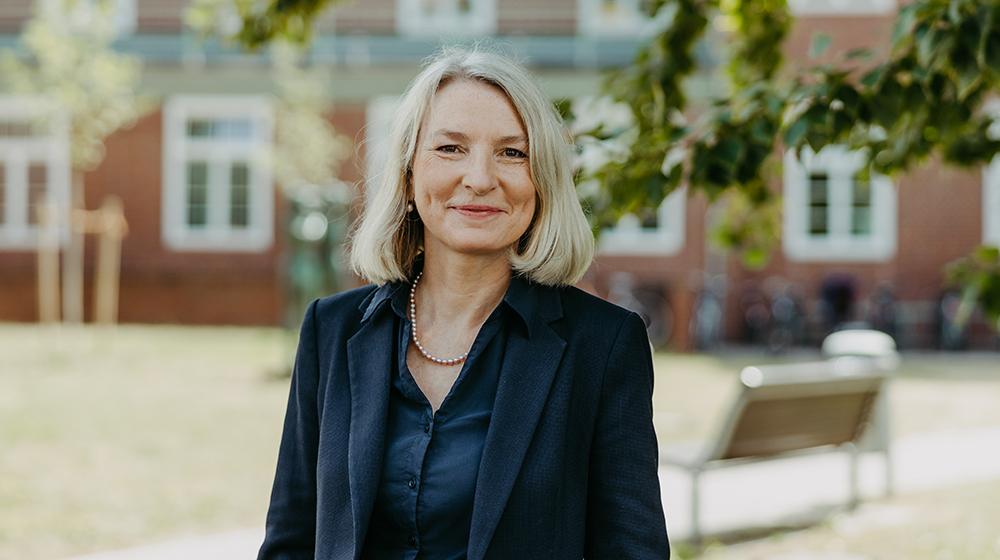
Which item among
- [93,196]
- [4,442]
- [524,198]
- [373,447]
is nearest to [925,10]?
[524,198]

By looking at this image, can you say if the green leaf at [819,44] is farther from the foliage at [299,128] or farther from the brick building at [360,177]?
the foliage at [299,128]

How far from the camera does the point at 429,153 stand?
192 centimetres

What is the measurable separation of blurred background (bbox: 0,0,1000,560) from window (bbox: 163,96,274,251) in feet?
0.14

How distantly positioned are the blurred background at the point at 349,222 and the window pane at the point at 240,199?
0.04 m

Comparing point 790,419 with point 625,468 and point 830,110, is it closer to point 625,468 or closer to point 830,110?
point 830,110

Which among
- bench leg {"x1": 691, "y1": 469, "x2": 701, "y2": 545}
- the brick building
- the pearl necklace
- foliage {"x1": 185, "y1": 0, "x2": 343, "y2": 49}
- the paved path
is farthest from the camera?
the brick building

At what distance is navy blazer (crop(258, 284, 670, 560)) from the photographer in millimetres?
1766

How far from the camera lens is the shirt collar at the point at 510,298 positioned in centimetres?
191

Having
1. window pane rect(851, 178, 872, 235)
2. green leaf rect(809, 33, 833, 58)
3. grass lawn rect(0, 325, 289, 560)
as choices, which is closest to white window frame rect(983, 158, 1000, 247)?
window pane rect(851, 178, 872, 235)

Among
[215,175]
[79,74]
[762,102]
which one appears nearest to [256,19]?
[762,102]

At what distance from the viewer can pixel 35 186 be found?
730 inches

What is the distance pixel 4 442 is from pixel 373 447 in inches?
247

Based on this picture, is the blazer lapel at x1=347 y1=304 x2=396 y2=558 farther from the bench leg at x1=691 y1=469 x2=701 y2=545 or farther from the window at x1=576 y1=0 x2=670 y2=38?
the window at x1=576 y1=0 x2=670 y2=38

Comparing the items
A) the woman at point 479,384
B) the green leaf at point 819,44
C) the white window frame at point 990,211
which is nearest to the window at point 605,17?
the white window frame at point 990,211
